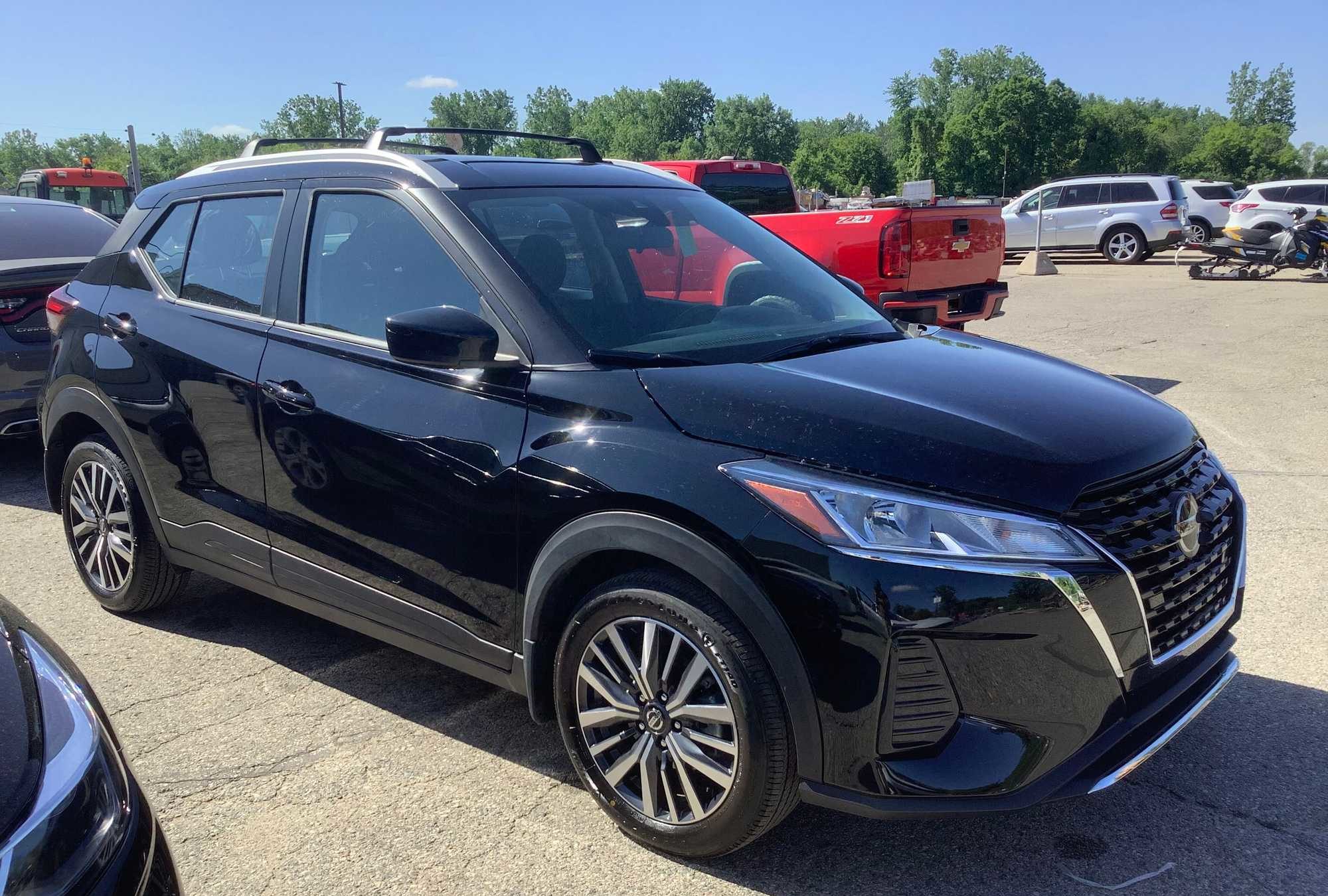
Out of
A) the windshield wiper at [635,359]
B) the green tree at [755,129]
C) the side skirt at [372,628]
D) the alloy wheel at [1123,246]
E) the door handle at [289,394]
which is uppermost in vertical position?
the green tree at [755,129]

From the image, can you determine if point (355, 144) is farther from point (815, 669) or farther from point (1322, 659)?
point (1322, 659)

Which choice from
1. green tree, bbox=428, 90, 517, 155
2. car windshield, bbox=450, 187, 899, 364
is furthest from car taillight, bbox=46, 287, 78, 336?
green tree, bbox=428, 90, 517, 155

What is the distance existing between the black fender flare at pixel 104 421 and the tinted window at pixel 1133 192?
2246cm

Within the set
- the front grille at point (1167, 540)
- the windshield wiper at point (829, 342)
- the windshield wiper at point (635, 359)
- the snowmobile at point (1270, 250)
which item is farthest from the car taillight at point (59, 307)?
the snowmobile at point (1270, 250)

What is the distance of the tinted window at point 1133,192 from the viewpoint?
22.4 m

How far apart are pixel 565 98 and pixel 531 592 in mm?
170670

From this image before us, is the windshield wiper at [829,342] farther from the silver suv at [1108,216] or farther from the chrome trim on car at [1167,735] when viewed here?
the silver suv at [1108,216]

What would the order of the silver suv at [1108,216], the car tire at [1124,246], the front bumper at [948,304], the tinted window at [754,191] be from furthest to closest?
the car tire at [1124,246] → the silver suv at [1108,216] → the tinted window at [754,191] → the front bumper at [948,304]

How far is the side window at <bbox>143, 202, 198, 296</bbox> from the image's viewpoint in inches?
166

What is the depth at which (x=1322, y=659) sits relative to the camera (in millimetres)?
3824

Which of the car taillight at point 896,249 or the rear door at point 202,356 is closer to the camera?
the rear door at point 202,356

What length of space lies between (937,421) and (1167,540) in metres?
0.61

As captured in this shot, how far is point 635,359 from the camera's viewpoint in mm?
2941

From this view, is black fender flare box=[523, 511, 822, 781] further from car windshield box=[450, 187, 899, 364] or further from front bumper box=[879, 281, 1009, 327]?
front bumper box=[879, 281, 1009, 327]
